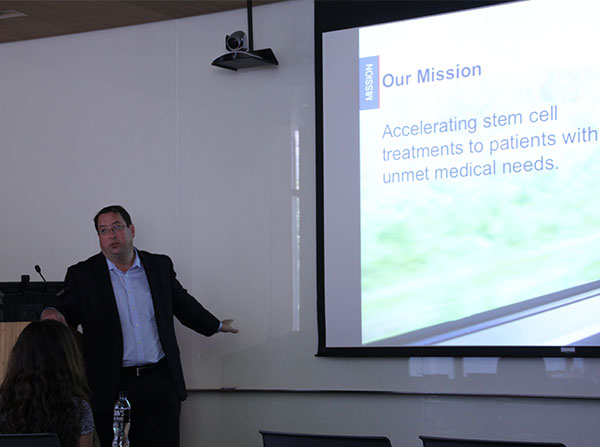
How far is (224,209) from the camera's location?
18.3ft

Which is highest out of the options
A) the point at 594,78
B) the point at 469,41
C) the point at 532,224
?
the point at 469,41

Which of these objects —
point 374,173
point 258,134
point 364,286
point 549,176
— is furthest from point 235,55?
point 549,176

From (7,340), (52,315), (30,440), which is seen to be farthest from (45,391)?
(7,340)

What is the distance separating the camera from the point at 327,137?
5.27 meters

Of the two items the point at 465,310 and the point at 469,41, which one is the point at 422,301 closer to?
the point at 465,310

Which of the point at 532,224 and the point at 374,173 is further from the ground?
the point at 374,173

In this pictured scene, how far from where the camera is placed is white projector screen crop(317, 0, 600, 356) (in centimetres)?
464

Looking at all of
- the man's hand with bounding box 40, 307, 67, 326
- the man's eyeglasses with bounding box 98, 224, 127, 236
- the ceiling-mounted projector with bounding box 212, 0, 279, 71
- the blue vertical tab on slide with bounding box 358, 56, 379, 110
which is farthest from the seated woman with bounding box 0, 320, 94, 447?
the blue vertical tab on slide with bounding box 358, 56, 379, 110

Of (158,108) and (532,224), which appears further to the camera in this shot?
(158,108)

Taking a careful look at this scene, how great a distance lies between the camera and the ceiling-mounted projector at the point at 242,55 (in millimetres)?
5273

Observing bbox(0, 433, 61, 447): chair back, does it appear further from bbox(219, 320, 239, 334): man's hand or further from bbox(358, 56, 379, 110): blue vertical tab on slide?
bbox(358, 56, 379, 110): blue vertical tab on slide

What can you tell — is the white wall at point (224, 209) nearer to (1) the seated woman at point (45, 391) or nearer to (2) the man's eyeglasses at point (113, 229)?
(2) the man's eyeglasses at point (113, 229)

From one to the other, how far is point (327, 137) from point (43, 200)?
87.6 inches

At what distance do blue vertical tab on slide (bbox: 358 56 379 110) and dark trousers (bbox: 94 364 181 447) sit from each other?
1.98 metres
